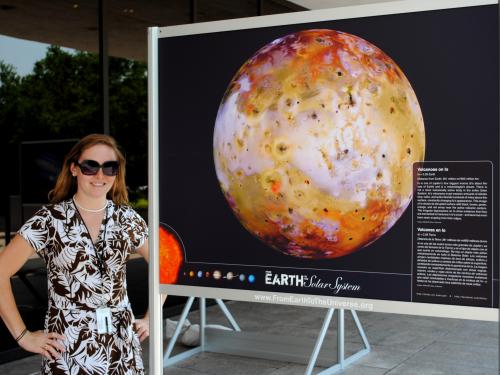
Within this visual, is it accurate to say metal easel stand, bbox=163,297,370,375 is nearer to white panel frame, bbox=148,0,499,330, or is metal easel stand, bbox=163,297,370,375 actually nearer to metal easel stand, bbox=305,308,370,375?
metal easel stand, bbox=305,308,370,375

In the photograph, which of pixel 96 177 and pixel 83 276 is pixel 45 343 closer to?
pixel 83 276

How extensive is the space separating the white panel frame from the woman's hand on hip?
1.19ft

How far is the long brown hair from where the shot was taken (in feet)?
9.47

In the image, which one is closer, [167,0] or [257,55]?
[257,55]

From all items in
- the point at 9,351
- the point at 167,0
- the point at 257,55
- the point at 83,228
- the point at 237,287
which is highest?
the point at 167,0

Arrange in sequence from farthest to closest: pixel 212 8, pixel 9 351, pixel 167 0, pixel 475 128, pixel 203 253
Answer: pixel 212 8, pixel 167 0, pixel 9 351, pixel 203 253, pixel 475 128

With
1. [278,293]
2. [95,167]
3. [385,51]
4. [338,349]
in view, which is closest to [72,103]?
[338,349]

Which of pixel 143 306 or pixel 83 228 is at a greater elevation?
pixel 83 228

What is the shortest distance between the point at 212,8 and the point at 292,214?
251 inches

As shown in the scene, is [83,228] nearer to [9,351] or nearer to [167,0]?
[9,351]

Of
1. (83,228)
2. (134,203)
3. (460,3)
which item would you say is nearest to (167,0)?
(134,203)

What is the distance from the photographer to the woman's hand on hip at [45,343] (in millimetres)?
2711

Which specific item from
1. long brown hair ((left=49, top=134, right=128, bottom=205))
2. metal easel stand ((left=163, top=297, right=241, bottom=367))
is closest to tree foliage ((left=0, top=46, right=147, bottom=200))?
metal easel stand ((left=163, top=297, right=241, bottom=367))

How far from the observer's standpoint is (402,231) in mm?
2340
